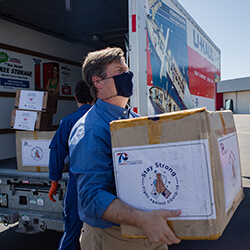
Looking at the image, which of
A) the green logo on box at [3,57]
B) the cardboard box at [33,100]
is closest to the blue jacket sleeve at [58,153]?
the cardboard box at [33,100]

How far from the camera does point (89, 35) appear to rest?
532 centimetres

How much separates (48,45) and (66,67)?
50 cm

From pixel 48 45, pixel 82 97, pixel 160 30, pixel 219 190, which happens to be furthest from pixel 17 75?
pixel 219 190

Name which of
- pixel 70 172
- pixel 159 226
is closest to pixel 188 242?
pixel 70 172

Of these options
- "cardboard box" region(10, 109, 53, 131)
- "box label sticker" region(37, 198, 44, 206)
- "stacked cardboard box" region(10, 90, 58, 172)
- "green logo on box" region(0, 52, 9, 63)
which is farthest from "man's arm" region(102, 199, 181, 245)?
"green logo on box" region(0, 52, 9, 63)

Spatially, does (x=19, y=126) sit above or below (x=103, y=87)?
below

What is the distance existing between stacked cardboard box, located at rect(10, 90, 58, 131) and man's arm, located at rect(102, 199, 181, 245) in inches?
101

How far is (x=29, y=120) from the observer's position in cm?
362

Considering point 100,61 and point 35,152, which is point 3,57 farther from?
point 100,61

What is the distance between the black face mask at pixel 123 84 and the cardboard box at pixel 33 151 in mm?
1784

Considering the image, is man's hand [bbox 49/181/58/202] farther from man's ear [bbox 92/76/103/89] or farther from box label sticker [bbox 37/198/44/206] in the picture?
man's ear [bbox 92/76/103/89]

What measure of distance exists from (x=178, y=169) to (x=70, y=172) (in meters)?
1.29

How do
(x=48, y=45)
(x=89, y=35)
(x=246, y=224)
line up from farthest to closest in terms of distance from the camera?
1. (x=89, y=35)
2. (x=48, y=45)
3. (x=246, y=224)

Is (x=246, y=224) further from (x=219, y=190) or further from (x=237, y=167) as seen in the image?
(x=219, y=190)
